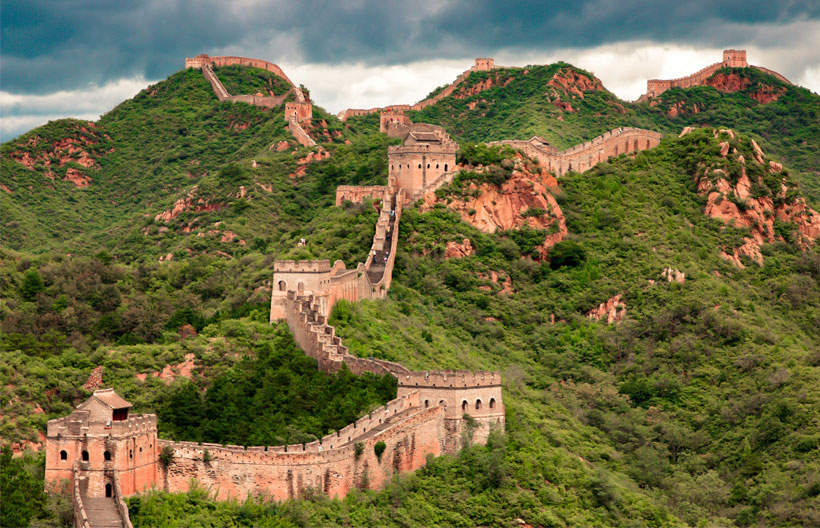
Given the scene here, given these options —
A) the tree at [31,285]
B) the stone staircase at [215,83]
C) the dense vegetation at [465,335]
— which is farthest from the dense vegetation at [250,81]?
the tree at [31,285]

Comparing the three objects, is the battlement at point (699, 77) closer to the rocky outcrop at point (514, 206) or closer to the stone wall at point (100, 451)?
the rocky outcrop at point (514, 206)

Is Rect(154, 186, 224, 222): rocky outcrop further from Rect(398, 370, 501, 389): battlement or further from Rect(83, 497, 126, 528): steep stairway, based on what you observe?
Rect(83, 497, 126, 528): steep stairway

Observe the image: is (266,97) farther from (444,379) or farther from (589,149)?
(444,379)

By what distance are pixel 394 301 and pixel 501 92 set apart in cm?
6320

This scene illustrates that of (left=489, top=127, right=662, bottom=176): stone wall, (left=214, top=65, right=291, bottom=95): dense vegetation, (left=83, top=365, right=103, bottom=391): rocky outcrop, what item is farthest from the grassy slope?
(left=83, top=365, right=103, bottom=391): rocky outcrop

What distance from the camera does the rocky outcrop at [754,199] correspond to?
332ft

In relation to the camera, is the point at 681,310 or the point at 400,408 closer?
the point at 400,408

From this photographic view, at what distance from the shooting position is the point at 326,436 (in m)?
59.4

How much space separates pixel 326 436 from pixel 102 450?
9056mm

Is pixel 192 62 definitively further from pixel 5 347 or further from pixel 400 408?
pixel 400 408

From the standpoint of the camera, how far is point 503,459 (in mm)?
64375

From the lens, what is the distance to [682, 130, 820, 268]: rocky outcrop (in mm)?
101125

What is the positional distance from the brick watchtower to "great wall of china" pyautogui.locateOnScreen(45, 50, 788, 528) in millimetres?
32

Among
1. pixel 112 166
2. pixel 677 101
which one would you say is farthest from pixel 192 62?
pixel 677 101
